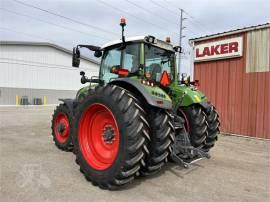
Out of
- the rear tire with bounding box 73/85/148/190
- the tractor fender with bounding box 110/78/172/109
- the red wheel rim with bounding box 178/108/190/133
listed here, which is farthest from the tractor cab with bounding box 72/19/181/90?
the red wheel rim with bounding box 178/108/190/133

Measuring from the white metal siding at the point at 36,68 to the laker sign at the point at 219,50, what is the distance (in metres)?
20.8

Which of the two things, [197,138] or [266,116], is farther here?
[266,116]

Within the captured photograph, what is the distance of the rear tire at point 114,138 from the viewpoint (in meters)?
3.51

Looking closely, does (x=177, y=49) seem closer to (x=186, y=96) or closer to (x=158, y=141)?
(x=186, y=96)

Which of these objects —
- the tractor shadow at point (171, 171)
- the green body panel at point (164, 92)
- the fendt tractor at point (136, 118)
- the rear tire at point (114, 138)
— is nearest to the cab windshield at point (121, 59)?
the fendt tractor at point (136, 118)

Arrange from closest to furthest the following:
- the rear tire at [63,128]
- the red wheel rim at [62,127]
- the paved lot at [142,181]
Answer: the paved lot at [142,181], the rear tire at [63,128], the red wheel rim at [62,127]

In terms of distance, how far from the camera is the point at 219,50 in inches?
373

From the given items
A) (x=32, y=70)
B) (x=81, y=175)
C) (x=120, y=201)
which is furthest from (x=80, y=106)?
(x=32, y=70)

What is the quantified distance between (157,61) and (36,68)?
2465 cm

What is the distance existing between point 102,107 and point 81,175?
115cm

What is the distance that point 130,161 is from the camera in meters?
3.49

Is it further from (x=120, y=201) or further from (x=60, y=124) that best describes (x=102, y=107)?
(x=60, y=124)

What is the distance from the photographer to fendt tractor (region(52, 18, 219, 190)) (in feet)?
11.7

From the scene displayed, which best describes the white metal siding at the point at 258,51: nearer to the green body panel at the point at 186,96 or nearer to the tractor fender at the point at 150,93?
the green body panel at the point at 186,96
